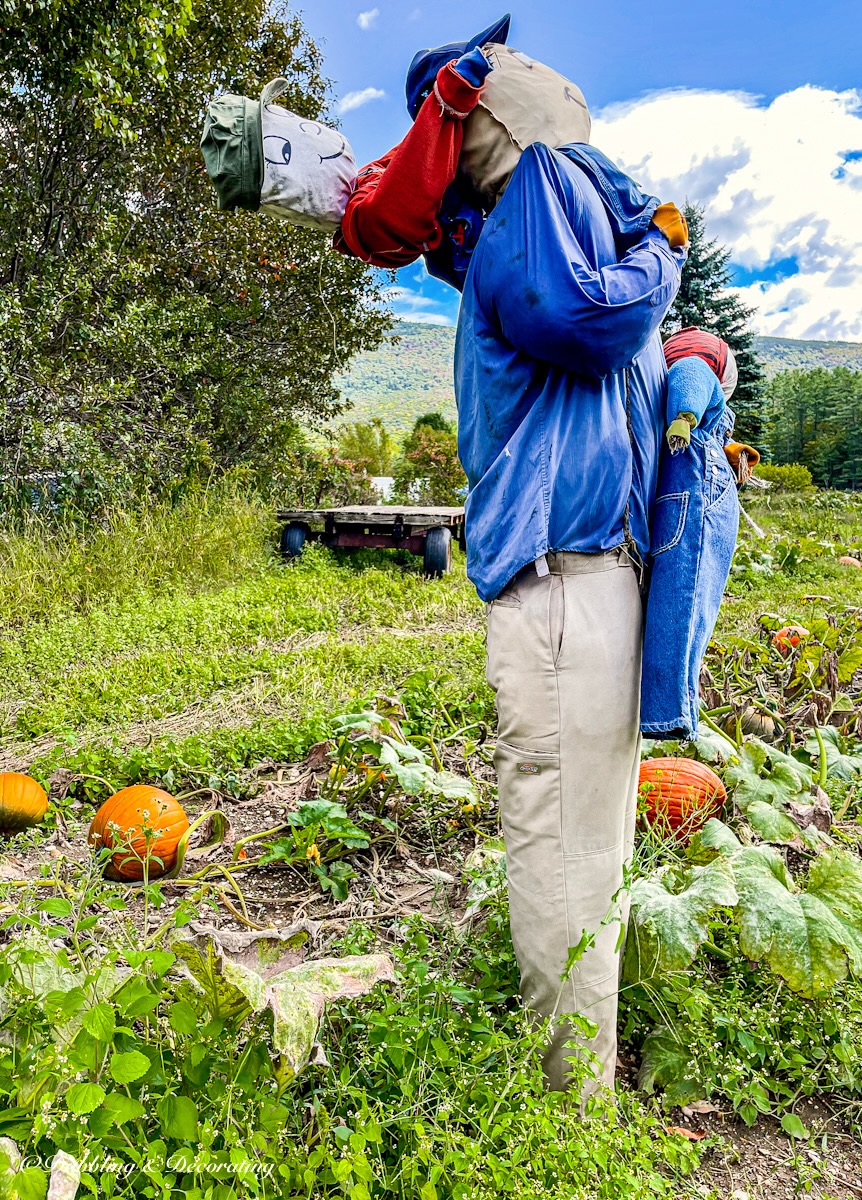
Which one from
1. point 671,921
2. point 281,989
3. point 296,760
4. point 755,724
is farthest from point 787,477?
point 281,989

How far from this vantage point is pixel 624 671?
1.60m

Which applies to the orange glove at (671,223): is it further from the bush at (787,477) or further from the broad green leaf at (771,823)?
the bush at (787,477)

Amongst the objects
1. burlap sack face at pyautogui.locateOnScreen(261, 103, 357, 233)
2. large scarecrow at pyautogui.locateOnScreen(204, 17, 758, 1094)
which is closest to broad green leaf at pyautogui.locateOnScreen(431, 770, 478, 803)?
large scarecrow at pyautogui.locateOnScreen(204, 17, 758, 1094)

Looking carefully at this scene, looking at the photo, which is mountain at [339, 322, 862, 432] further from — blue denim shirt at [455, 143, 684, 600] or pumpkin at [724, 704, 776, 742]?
blue denim shirt at [455, 143, 684, 600]

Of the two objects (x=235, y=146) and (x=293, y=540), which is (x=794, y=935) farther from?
(x=293, y=540)

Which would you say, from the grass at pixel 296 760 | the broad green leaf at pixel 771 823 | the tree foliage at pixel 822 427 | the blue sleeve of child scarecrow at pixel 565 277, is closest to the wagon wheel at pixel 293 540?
the grass at pixel 296 760

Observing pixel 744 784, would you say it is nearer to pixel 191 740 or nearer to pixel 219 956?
pixel 219 956

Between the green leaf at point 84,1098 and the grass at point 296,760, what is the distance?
7 centimetres

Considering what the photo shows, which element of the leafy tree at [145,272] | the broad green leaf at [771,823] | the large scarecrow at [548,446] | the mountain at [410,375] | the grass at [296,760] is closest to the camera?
the grass at [296,760]

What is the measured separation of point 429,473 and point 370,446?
2.50m

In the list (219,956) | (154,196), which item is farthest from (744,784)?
(154,196)

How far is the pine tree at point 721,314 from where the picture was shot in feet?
74.8

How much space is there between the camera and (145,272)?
8.54m

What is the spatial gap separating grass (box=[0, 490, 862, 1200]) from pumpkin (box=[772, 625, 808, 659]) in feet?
1.69
